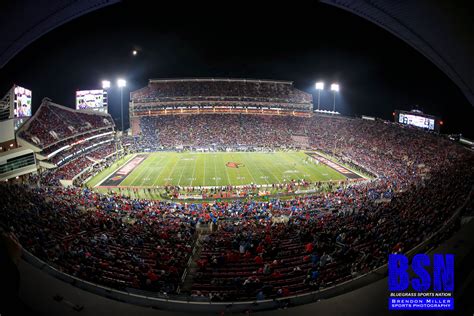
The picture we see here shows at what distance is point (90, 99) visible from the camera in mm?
50188

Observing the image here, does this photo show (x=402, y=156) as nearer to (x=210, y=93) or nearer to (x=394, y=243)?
(x=394, y=243)

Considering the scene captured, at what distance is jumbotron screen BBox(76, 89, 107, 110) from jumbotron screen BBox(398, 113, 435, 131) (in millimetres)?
50960

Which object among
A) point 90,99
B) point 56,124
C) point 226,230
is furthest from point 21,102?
point 226,230

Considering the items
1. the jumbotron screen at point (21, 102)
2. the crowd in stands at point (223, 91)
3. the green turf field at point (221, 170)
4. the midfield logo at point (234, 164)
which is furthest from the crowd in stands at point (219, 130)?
the jumbotron screen at point (21, 102)

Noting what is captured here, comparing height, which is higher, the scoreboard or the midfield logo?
the scoreboard

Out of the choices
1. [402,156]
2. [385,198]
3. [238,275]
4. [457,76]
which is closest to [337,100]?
[402,156]

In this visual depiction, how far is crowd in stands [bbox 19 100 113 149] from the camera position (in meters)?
32.2

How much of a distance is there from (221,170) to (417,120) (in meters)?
30.6

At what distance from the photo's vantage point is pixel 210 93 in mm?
72688

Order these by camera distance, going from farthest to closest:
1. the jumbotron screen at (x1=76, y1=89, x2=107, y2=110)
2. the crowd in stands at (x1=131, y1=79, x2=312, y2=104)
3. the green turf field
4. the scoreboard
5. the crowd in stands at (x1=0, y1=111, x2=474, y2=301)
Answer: the crowd in stands at (x1=131, y1=79, x2=312, y2=104) → the jumbotron screen at (x1=76, y1=89, x2=107, y2=110) → the scoreboard → the green turf field → the crowd in stands at (x1=0, y1=111, x2=474, y2=301)

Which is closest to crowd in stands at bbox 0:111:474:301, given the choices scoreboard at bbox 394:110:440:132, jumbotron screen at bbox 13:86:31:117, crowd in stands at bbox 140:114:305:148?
jumbotron screen at bbox 13:86:31:117

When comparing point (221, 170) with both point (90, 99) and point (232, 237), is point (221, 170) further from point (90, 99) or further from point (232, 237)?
point (90, 99)

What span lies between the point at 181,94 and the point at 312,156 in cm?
3824

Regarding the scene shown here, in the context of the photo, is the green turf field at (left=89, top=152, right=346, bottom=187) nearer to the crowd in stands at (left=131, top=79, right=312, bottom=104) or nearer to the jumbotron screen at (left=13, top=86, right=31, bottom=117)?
the jumbotron screen at (left=13, top=86, right=31, bottom=117)
